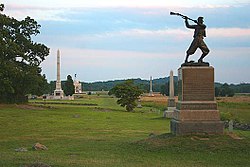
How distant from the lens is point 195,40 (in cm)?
1867

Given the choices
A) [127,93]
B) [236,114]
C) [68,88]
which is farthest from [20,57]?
[68,88]

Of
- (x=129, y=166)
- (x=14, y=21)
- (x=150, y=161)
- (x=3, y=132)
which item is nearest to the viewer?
(x=129, y=166)

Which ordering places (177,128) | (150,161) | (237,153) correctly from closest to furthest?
1. (150,161)
2. (237,153)
3. (177,128)

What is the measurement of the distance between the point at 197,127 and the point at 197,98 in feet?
3.64

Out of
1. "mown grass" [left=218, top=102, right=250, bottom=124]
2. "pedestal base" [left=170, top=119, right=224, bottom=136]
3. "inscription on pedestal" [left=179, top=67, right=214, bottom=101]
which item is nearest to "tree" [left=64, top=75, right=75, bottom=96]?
"mown grass" [left=218, top=102, right=250, bottom=124]

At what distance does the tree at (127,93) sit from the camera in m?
60.6

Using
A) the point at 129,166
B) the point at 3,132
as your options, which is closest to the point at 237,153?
the point at 129,166

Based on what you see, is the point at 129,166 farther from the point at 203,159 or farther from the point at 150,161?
the point at 203,159

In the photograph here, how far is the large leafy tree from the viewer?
159 feet

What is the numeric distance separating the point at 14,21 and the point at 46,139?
36.2 m

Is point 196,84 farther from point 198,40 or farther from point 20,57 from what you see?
point 20,57

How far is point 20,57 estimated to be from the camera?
53125 mm

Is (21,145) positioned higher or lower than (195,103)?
lower

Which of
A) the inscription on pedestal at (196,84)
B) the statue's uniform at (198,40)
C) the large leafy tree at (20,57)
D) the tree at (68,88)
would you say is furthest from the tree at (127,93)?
the tree at (68,88)
